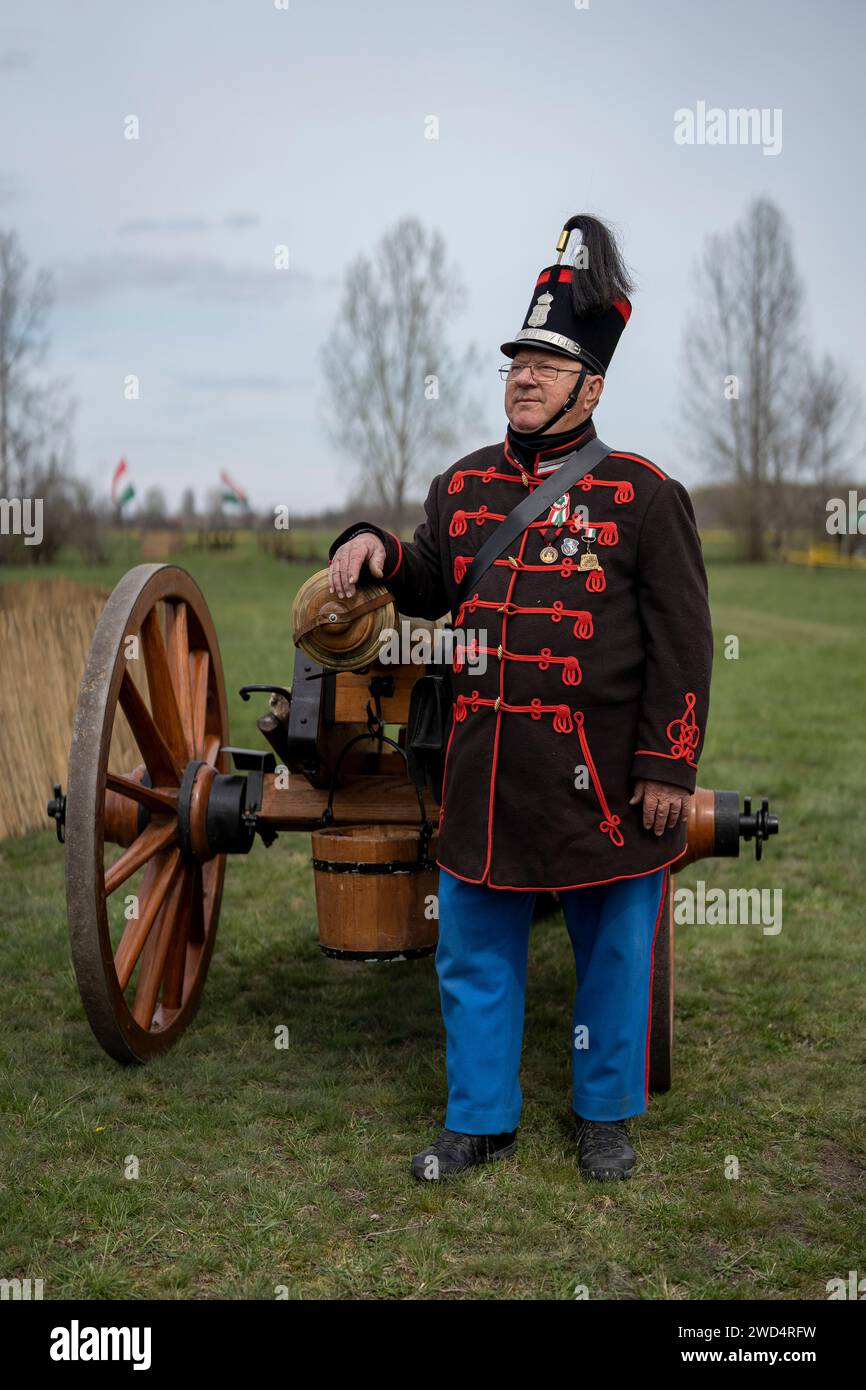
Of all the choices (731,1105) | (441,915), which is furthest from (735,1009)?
(441,915)

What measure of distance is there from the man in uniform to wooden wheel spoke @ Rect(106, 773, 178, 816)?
838 mm

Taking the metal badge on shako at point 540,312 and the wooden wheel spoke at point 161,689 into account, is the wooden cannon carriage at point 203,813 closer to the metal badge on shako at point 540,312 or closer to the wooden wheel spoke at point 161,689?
the wooden wheel spoke at point 161,689

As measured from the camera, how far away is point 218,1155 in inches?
138

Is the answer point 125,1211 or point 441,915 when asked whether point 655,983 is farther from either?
point 125,1211

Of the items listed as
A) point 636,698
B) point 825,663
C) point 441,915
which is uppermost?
point 636,698

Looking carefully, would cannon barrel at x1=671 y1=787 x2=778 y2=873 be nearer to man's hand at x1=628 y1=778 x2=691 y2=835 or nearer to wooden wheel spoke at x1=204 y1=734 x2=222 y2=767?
man's hand at x1=628 y1=778 x2=691 y2=835

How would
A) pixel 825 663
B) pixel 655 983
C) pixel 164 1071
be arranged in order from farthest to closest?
1. pixel 825 663
2. pixel 164 1071
3. pixel 655 983

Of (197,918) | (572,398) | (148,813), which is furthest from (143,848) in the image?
(572,398)

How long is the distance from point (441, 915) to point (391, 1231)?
75 cm

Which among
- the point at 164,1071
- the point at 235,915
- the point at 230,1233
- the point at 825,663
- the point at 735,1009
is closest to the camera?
the point at 230,1233

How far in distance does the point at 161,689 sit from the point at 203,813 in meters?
0.37

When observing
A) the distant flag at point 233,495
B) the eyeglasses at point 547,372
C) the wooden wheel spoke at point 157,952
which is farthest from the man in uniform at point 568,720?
the distant flag at point 233,495

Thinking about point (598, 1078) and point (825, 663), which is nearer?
point (598, 1078)

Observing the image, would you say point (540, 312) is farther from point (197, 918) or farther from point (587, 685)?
point (197, 918)
